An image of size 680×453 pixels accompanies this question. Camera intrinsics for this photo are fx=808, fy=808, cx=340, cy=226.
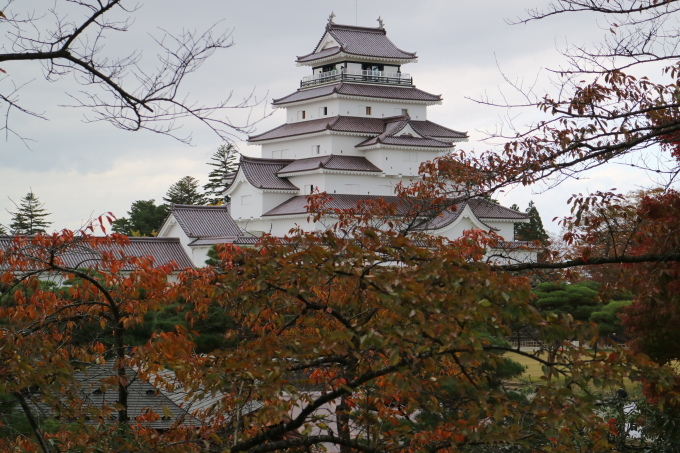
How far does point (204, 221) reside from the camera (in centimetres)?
4166

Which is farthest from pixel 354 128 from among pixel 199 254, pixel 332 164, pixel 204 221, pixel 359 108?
pixel 199 254

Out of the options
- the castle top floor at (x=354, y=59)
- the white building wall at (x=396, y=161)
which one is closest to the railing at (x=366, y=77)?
the castle top floor at (x=354, y=59)

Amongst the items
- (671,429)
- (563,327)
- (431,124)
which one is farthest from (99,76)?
(431,124)

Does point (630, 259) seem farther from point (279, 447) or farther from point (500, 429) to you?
point (279, 447)

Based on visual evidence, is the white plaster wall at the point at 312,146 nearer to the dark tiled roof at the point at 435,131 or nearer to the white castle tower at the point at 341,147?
the white castle tower at the point at 341,147

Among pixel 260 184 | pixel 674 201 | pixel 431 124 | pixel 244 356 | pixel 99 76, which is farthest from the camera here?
pixel 431 124

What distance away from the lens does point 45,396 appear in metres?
5.32

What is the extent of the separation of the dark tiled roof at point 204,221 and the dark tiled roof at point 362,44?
11488mm

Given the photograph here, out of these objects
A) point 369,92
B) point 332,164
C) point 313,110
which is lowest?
point 332,164

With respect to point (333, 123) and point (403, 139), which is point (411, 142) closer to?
point (403, 139)

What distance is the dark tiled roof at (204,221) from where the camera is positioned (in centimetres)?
4072

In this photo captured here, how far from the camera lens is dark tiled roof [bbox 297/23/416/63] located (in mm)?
46875

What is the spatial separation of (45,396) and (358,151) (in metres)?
40.9

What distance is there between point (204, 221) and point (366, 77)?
A: 13199 millimetres
